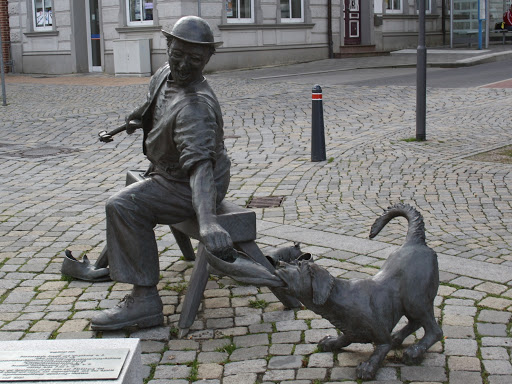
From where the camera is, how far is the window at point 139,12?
21.3 metres

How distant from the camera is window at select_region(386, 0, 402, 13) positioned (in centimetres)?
2675

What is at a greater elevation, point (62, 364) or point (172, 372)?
point (62, 364)

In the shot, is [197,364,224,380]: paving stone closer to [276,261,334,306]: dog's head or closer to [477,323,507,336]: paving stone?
[276,261,334,306]: dog's head

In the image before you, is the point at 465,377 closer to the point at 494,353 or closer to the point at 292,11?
the point at 494,353

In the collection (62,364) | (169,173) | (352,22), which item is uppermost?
(352,22)

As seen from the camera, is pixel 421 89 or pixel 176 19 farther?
pixel 176 19

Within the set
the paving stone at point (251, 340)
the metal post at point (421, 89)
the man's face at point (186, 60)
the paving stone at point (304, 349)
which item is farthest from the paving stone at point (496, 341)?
the metal post at point (421, 89)

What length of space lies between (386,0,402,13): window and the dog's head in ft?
78.5

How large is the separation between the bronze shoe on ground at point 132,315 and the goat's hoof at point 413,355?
1380mm

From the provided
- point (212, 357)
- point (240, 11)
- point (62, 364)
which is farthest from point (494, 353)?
point (240, 11)

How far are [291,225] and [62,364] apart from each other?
363cm

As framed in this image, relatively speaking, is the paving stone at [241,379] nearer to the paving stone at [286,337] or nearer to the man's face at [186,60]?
the paving stone at [286,337]

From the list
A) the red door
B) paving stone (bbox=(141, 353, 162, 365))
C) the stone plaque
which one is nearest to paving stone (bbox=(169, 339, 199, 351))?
paving stone (bbox=(141, 353, 162, 365))

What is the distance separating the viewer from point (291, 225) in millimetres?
6695
